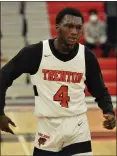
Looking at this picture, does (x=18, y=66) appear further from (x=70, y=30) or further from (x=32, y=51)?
(x=70, y=30)

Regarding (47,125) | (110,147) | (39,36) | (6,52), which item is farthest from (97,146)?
(39,36)

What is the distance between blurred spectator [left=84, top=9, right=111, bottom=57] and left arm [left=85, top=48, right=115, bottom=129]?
9.14 metres

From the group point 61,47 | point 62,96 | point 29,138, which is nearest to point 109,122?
point 62,96

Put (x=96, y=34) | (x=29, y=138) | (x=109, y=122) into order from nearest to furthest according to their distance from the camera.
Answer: (x=109, y=122) → (x=29, y=138) → (x=96, y=34)

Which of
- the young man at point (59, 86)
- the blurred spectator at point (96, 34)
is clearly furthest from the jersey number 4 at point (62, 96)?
the blurred spectator at point (96, 34)

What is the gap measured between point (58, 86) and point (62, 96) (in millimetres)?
82

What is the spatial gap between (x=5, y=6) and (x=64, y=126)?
10923 millimetres

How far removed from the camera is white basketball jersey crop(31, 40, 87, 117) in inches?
136

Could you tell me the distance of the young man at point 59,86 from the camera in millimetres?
3455

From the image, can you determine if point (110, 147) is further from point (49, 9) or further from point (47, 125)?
point (49, 9)

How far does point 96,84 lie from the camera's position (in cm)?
362

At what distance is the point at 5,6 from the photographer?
1398 centimetres

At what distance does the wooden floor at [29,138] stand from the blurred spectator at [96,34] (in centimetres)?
352

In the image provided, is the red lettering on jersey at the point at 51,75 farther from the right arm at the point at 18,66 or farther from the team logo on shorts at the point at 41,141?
the team logo on shorts at the point at 41,141
